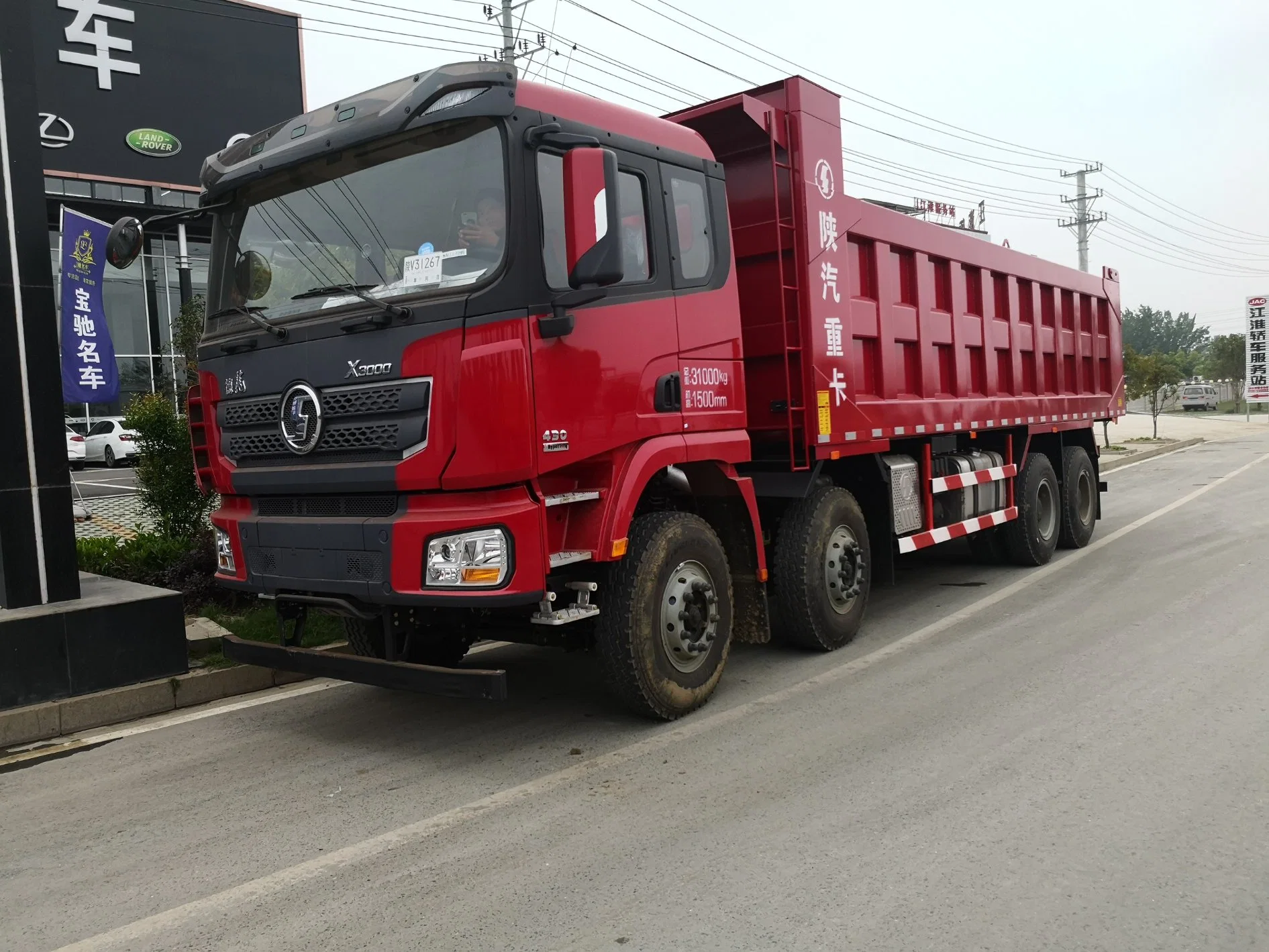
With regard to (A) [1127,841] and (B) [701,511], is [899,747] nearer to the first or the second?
(A) [1127,841]

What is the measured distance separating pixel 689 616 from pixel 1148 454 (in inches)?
920

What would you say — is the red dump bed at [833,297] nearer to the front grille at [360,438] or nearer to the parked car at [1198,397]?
the front grille at [360,438]

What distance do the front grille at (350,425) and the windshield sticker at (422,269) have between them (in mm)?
450

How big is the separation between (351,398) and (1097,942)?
138 inches

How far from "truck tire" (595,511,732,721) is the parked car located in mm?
61001

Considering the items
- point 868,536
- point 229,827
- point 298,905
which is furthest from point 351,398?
point 868,536

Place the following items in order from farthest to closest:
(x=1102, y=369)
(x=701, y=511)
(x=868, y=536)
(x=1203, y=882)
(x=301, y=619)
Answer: (x=1102, y=369)
(x=868, y=536)
(x=701, y=511)
(x=301, y=619)
(x=1203, y=882)

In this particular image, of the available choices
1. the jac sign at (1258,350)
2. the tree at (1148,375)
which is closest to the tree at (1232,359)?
the jac sign at (1258,350)

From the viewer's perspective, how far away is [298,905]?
11.1ft

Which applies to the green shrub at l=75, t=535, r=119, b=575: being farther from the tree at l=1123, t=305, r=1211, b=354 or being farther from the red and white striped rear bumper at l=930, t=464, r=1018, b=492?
the tree at l=1123, t=305, r=1211, b=354

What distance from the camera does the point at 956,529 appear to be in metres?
8.35

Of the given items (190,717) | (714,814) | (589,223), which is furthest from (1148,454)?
(190,717)

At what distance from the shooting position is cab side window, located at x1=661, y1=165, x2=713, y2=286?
5.23 metres

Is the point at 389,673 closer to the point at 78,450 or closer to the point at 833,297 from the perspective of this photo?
the point at 833,297
